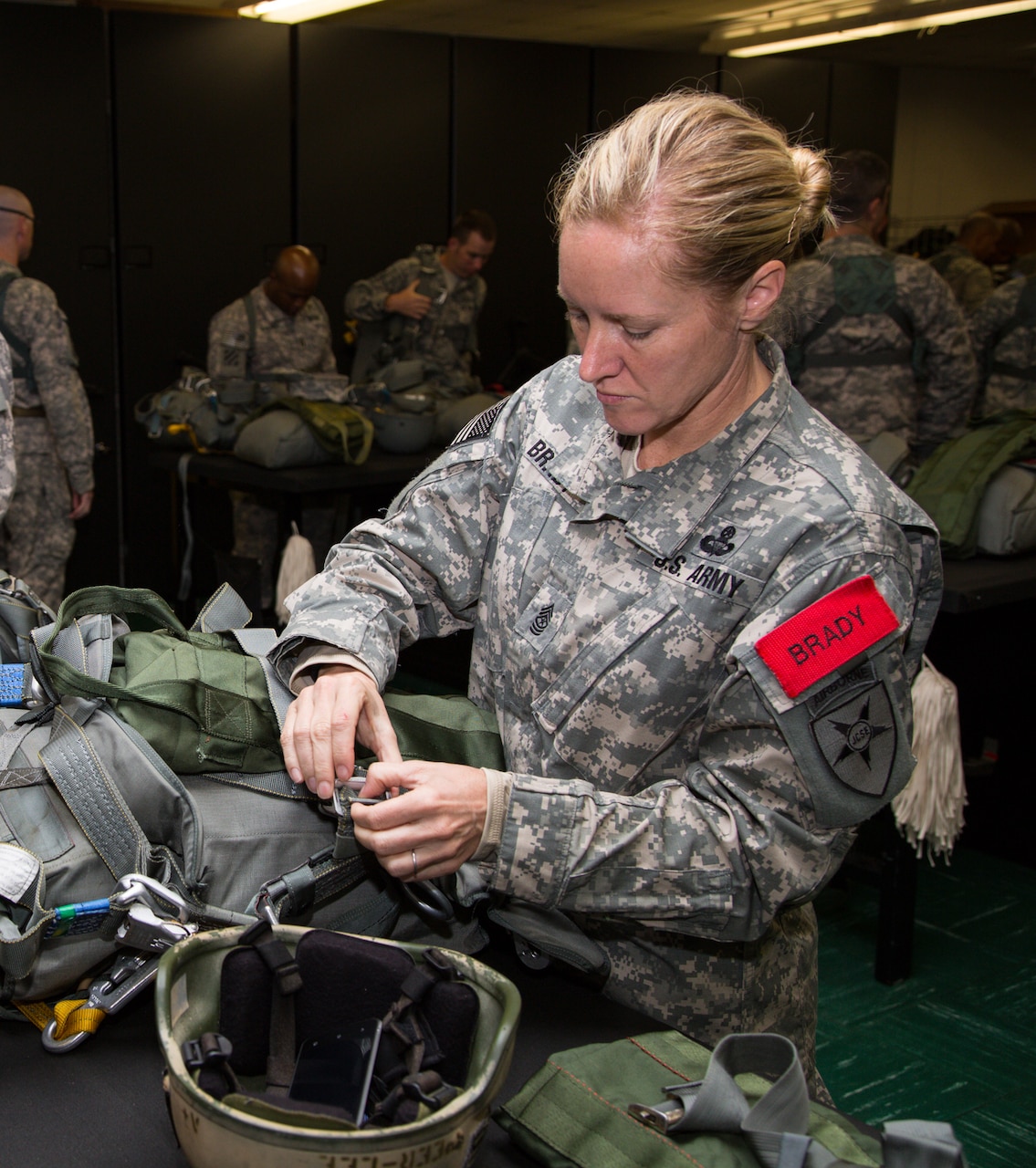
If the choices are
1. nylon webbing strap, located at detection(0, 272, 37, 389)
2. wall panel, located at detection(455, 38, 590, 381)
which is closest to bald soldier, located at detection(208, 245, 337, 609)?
nylon webbing strap, located at detection(0, 272, 37, 389)

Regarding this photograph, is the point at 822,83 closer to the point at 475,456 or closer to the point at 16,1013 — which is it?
the point at 475,456

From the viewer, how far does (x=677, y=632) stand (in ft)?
3.49

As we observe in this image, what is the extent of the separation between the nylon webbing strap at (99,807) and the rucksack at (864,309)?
130 inches

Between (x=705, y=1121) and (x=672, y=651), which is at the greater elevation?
(x=672, y=651)

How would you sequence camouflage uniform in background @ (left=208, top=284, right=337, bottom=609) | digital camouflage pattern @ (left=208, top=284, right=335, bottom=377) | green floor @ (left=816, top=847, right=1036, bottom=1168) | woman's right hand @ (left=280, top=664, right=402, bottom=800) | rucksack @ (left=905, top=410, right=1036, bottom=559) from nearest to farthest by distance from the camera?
woman's right hand @ (left=280, top=664, right=402, bottom=800) → green floor @ (left=816, top=847, right=1036, bottom=1168) → rucksack @ (left=905, top=410, right=1036, bottom=559) → camouflage uniform in background @ (left=208, top=284, right=337, bottom=609) → digital camouflage pattern @ (left=208, top=284, right=335, bottom=377)

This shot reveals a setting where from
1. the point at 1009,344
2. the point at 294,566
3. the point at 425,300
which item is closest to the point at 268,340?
the point at 425,300

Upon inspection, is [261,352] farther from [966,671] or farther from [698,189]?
[698,189]

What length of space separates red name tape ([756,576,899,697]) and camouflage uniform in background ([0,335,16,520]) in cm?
199

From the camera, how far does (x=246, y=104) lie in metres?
6.06

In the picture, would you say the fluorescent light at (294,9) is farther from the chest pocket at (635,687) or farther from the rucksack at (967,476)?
the chest pocket at (635,687)

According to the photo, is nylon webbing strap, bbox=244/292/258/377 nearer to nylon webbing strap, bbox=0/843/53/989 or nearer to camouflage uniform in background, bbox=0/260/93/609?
camouflage uniform in background, bbox=0/260/93/609

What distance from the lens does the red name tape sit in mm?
948

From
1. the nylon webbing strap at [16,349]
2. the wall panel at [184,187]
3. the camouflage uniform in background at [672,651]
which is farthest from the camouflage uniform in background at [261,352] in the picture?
the camouflage uniform in background at [672,651]

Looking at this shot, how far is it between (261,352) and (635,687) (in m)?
4.59
